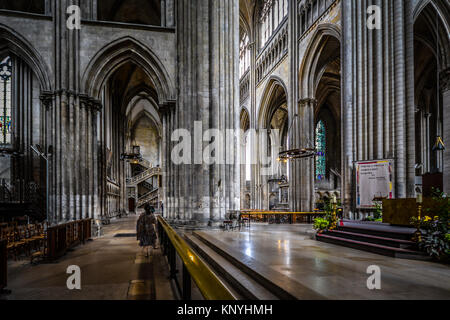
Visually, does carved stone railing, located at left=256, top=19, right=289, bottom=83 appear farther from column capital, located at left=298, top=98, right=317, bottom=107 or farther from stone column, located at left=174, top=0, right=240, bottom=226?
stone column, located at left=174, top=0, right=240, bottom=226

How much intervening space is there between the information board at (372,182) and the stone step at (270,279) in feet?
30.0

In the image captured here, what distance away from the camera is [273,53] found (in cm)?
2789

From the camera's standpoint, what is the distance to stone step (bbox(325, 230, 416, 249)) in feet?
22.9

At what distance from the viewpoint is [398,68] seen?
45.3ft

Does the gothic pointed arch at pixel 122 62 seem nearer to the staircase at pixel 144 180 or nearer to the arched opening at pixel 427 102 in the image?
the arched opening at pixel 427 102

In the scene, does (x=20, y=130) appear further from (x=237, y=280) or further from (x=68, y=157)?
(x=237, y=280)

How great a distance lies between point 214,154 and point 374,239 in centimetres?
791

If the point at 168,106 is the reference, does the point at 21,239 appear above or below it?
below

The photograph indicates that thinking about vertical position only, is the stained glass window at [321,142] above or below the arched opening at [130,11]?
below

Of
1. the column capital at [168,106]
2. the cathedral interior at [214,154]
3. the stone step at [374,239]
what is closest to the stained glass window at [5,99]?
the cathedral interior at [214,154]

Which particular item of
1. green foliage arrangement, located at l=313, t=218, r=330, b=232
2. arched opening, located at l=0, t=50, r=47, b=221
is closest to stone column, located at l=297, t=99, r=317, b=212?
green foliage arrangement, located at l=313, t=218, r=330, b=232

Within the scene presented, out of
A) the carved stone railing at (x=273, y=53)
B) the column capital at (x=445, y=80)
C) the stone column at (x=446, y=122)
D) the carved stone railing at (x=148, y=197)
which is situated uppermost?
the carved stone railing at (x=273, y=53)

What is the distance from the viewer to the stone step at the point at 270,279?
3.78 meters

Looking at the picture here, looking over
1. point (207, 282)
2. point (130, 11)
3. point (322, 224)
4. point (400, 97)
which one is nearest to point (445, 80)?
point (400, 97)
